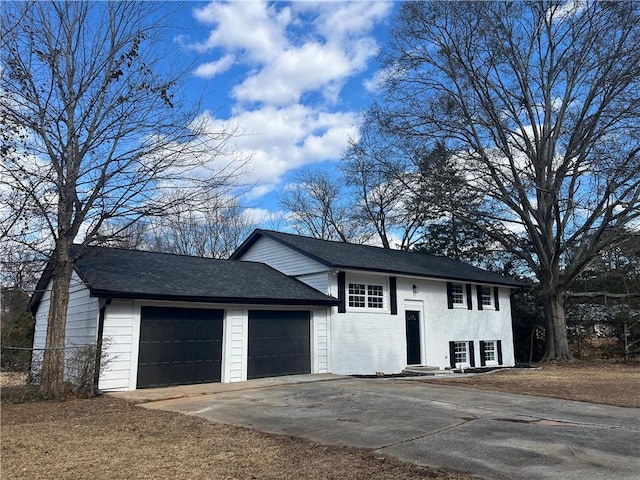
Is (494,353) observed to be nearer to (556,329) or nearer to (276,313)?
(556,329)

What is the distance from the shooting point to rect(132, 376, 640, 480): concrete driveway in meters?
5.39

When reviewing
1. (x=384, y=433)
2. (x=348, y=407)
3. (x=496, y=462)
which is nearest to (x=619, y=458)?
(x=496, y=462)

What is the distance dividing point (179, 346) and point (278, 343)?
3406 millimetres

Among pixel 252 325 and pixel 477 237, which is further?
pixel 477 237

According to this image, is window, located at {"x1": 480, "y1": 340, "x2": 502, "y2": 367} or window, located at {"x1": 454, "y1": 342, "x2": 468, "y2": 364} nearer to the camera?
window, located at {"x1": 454, "y1": 342, "x2": 468, "y2": 364}

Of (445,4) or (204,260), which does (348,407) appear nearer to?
(204,260)

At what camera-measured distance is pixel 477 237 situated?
35312 mm

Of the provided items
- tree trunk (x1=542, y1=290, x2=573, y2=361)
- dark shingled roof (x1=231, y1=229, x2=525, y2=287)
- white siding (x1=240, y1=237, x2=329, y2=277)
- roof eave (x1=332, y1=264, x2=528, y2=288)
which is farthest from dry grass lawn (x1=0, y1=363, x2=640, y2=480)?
tree trunk (x1=542, y1=290, x2=573, y2=361)

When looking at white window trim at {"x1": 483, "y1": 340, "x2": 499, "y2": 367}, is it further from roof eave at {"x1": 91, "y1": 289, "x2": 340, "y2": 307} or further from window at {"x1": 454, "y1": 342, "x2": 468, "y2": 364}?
roof eave at {"x1": 91, "y1": 289, "x2": 340, "y2": 307}

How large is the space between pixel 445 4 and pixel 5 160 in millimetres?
18319

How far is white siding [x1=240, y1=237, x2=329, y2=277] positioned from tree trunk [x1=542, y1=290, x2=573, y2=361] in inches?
499

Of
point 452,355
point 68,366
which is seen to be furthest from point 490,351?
point 68,366

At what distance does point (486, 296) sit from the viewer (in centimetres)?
2367

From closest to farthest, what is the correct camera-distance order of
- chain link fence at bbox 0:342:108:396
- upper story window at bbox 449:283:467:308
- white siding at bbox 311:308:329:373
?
chain link fence at bbox 0:342:108:396, white siding at bbox 311:308:329:373, upper story window at bbox 449:283:467:308
